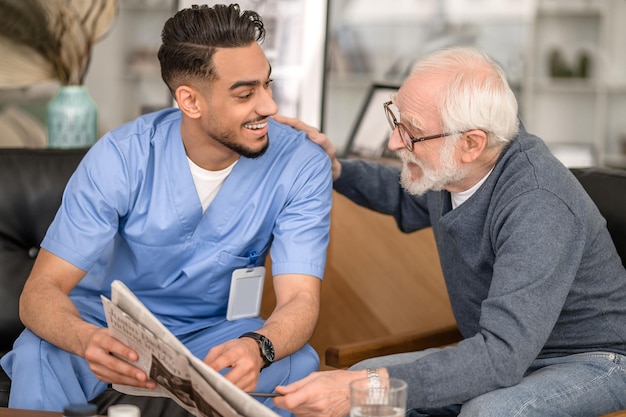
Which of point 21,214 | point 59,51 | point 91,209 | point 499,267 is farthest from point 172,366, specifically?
point 59,51

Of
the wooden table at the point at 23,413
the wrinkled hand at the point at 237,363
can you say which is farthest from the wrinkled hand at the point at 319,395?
the wooden table at the point at 23,413

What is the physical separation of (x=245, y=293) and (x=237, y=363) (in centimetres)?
52

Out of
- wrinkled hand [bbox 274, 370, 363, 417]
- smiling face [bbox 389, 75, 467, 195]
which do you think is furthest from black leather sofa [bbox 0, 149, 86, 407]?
wrinkled hand [bbox 274, 370, 363, 417]

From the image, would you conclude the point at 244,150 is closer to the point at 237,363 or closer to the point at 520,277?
the point at 237,363

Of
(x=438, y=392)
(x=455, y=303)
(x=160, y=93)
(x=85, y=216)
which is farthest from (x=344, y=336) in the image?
(x=160, y=93)

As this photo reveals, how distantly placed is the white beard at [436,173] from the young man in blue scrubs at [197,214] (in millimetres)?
234

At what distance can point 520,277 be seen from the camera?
5.21ft

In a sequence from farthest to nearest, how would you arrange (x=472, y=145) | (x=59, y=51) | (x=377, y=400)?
(x=59, y=51) < (x=472, y=145) < (x=377, y=400)

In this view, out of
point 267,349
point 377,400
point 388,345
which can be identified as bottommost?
point 388,345

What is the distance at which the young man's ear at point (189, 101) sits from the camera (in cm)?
204

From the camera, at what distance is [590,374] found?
1.72m

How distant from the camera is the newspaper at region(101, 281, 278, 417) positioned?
1267mm

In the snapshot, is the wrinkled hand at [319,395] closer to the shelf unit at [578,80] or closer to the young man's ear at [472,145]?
the young man's ear at [472,145]

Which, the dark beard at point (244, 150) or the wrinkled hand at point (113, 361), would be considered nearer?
the wrinkled hand at point (113, 361)
